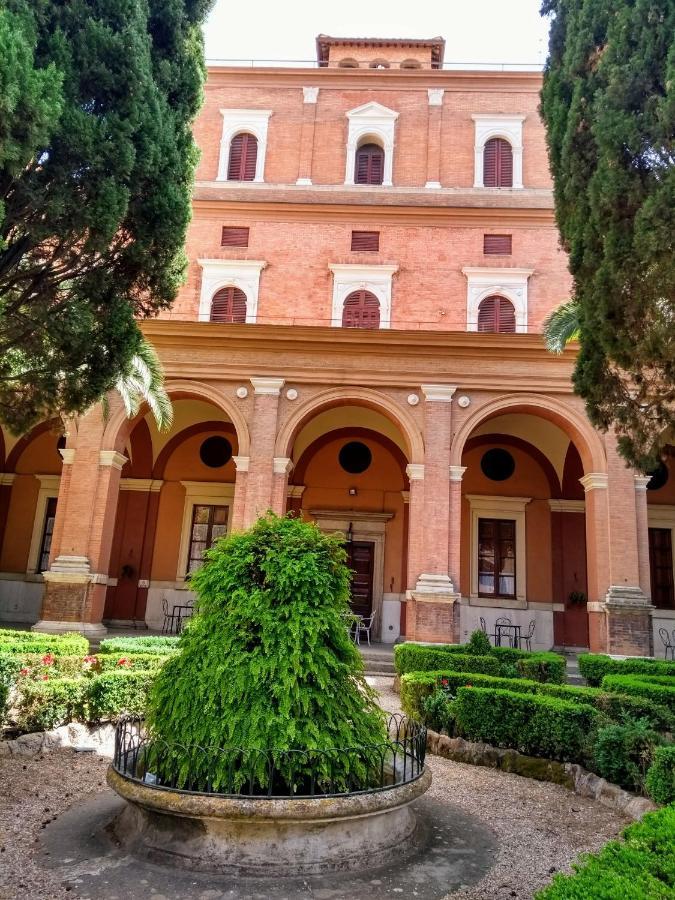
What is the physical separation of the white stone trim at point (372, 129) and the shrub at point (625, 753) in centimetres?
1867

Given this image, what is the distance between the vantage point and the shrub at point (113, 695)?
8.08m

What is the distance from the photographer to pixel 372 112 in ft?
71.9

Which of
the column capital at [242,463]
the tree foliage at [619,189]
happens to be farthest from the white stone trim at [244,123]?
the tree foliage at [619,189]

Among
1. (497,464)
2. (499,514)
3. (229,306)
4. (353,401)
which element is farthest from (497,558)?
(229,306)

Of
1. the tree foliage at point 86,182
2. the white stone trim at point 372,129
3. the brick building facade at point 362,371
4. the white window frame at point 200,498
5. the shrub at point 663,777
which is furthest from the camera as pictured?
the white stone trim at point 372,129

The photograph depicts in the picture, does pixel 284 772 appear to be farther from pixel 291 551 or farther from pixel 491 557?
pixel 491 557

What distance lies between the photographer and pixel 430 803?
625 cm

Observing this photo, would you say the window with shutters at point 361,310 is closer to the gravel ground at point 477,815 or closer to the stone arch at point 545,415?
the stone arch at point 545,415

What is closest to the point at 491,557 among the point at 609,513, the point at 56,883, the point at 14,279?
the point at 609,513

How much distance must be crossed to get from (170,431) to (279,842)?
56.4ft

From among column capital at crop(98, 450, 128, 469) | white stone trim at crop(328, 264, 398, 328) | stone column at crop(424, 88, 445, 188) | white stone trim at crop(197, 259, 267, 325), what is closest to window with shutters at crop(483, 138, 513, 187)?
stone column at crop(424, 88, 445, 188)

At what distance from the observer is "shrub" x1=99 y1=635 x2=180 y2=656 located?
448 inches

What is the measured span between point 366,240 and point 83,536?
38.9 feet

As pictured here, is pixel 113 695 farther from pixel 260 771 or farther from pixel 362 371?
pixel 362 371
